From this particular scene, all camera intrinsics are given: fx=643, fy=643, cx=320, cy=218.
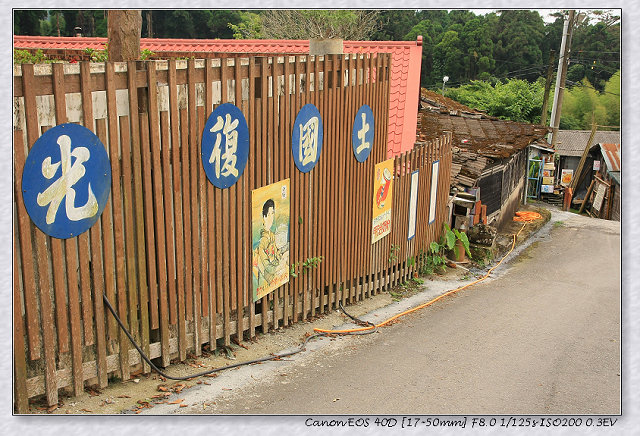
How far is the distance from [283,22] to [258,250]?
108 feet

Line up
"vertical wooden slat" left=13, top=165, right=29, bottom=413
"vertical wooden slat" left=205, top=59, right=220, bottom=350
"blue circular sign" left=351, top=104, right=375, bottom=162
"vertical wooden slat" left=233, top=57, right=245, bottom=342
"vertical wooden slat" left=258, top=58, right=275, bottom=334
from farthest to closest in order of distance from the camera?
"blue circular sign" left=351, top=104, right=375, bottom=162
"vertical wooden slat" left=258, top=58, right=275, bottom=334
"vertical wooden slat" left=233, top=57, right=245, bottom=342
"vertical wooden slat" left=205, top=59, right=220, bottom=350
"vertical wooden slat" left=13, top=165, right=29, bottom=413

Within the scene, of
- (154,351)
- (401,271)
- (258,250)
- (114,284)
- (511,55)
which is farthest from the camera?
(511,55)

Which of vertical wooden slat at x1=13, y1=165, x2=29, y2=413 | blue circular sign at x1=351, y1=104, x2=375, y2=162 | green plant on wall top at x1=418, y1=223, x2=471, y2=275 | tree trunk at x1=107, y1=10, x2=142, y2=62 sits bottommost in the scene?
green plant on wall top at x1=418, y1=223, x2=471, y2=275

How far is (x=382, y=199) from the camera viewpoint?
29.4 ft

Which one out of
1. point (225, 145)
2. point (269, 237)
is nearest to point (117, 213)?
point (225, 145)

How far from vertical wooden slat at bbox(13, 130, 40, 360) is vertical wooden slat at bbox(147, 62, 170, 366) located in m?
1.12

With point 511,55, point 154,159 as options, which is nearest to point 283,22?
point 511,55

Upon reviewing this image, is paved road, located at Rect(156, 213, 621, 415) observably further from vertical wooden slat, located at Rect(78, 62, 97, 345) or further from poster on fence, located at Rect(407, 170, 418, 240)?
poster on fence, located at Rect(407, 170, 418, 240)

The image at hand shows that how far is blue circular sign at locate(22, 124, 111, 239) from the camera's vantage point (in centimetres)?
414

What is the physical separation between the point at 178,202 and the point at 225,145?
755mm

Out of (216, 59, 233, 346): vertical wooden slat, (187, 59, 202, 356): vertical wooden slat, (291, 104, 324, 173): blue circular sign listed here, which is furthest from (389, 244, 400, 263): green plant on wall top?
(187, 59, 202, 356): vertical wooden slat

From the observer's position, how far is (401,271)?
9984 mm

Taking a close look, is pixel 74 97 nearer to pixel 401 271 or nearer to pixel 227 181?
pixel 227 181

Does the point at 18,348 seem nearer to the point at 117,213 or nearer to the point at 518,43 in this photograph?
the point at 117,213
